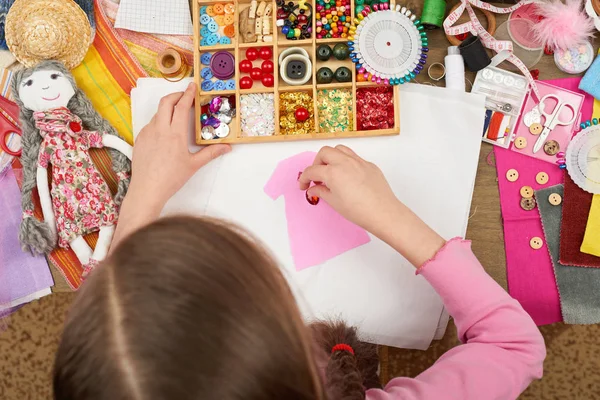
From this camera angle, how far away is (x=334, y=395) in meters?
0.66

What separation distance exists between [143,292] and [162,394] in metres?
0.09

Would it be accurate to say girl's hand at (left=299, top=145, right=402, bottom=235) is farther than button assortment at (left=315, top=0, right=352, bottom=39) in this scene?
No

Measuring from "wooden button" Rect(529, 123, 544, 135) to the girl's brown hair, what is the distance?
55cm

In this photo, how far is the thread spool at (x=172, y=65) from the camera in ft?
2.82

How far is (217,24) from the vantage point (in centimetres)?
86

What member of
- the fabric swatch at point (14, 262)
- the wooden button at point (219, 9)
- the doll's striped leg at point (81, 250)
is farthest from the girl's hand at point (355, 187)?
the fabric swatch at point (14, 262)

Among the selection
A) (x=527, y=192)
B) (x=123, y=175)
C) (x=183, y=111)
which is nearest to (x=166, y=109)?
(x=183, y=111)

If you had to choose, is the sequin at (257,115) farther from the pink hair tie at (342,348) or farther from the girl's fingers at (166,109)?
the pink hair tie at (342,348)

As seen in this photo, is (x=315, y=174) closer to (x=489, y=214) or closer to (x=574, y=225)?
(x=489, y=214)

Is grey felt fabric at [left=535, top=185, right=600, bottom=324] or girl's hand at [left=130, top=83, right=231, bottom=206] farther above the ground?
girl's hand at [left=130, top=83, right=231, bottom=206]

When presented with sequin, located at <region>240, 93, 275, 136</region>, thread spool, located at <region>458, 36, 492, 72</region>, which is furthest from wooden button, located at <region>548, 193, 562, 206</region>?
sequin, located at <region>240, 93, 275, 136</region>

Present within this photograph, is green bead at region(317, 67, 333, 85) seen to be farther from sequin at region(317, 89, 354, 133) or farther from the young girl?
the young girl

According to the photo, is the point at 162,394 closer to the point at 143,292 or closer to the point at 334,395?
the point at 143,292

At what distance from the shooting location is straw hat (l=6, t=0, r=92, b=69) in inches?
33.4
